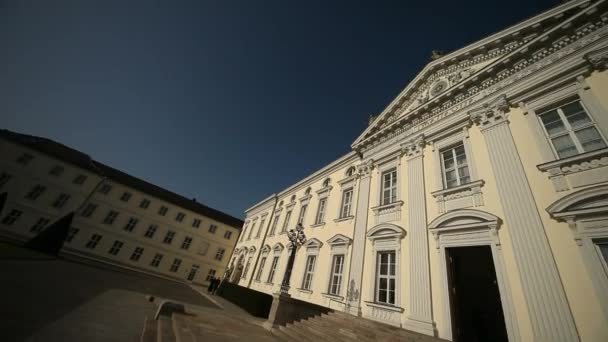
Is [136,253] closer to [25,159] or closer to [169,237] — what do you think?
[169,237]

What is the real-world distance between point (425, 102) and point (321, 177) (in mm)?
8993

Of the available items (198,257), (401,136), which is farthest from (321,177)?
(198,257)

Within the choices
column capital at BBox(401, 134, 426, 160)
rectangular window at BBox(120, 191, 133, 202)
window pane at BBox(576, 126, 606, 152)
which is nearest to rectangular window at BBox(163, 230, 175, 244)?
rectangular window at BBox(120, 191, 133, 202)

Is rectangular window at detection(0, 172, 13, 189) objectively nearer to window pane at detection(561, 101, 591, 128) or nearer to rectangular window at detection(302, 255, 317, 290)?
rectangular window at detection(302, 255, 317, 290)

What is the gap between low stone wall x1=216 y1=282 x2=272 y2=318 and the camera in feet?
45.0

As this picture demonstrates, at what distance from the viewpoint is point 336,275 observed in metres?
10.7

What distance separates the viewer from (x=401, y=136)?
1096 centimetres

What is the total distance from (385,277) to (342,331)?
2.68 m

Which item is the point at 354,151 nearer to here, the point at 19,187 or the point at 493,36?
Result: the point at 493,36

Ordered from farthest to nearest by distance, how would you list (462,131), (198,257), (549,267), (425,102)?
(198,257), (425,102), (462,131), (549,267)

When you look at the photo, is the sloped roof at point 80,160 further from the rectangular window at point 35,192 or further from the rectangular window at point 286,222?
the rectangular window at point 286,222

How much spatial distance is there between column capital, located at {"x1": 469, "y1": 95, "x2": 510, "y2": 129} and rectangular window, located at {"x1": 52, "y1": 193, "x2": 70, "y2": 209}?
3957 cm

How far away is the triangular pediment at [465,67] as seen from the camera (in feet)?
24.0

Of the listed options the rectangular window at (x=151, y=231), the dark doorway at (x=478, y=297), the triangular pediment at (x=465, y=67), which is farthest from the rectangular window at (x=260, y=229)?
the dark doorway at (x=478, y=297)
